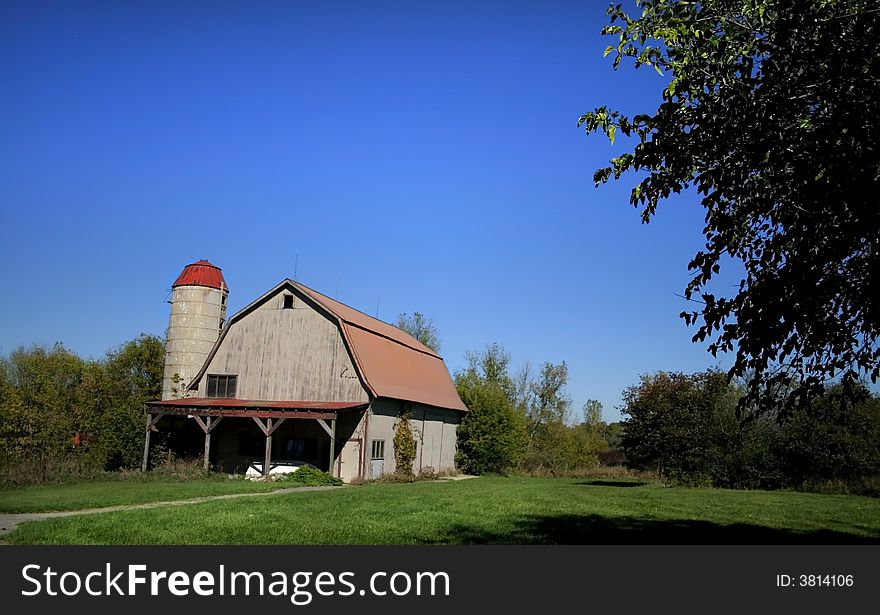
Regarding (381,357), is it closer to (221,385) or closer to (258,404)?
(258,404)

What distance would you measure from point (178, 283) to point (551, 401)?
3369 centimetres

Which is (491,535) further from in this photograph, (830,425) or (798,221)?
(830,425)

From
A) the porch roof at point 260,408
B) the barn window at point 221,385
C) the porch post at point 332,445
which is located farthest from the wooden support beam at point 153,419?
the porch post at point 332,445

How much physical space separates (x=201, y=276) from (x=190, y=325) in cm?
252

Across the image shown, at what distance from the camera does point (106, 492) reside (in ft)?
67.3

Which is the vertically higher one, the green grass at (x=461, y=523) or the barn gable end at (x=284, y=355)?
the barn gable end at (x=284, y=355)

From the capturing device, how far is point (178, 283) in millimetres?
36969

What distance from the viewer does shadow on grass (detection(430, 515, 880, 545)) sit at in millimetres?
11156

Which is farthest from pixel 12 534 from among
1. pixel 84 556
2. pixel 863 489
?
pixel 863 489

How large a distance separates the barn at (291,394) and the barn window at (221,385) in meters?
0.04

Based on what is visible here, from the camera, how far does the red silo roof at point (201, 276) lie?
36906 mm

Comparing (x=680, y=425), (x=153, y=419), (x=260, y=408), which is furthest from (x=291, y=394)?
(x=680, y=425)

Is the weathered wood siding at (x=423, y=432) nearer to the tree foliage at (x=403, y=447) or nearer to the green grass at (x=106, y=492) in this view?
the tree foliage at (x=403, y=447)

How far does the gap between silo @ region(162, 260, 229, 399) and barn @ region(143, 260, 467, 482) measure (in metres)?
0.07
